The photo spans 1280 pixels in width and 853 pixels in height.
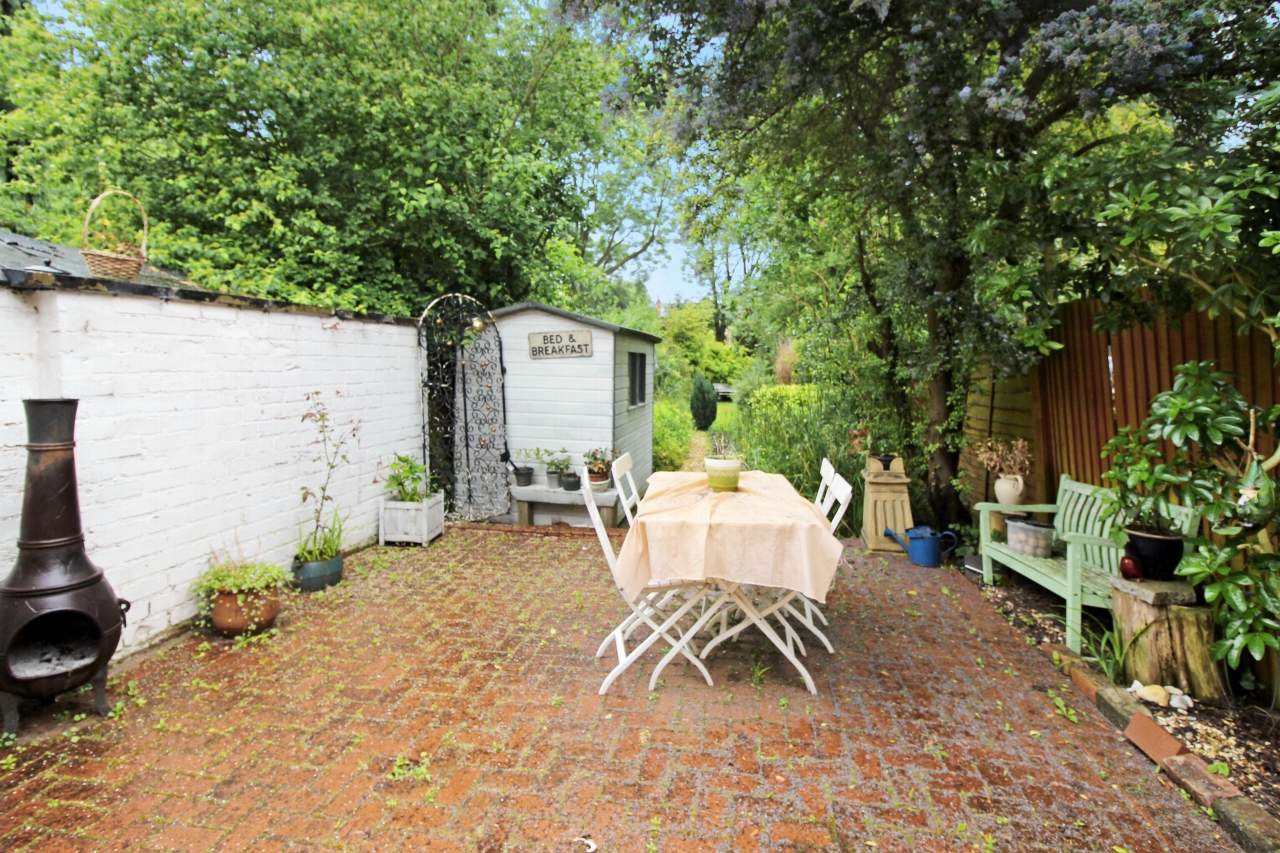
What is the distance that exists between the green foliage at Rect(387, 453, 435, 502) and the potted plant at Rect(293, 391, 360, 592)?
0.54 meters

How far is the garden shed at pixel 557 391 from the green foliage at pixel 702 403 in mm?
9803

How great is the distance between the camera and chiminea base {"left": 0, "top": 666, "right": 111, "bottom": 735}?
2.38 m

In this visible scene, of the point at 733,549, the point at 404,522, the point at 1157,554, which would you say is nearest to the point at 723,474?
the point at 733,549

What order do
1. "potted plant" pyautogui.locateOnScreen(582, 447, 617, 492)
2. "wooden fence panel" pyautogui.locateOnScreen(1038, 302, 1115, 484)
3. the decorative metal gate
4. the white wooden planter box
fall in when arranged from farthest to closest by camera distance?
the decorative metal gate < "potted plant" pyautogui.locateOnScreen(582, 447, 617, 492) < the white wooden planter box < "wooden fence panel" pyautogui.locateOnScreen(1038, 302, 1115, 484)

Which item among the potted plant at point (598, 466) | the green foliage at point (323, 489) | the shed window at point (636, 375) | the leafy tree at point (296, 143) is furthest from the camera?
the shed window at point (636, 375)

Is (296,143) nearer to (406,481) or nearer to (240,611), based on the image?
(406,481)

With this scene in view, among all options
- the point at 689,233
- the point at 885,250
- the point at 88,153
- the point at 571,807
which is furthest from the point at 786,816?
the point at 88,153

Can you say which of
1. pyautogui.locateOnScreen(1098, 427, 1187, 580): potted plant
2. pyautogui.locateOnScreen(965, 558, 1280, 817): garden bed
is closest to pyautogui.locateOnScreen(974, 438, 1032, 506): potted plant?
pyautogui.locateOnScreen(1098, 427, 1187, 580): potted plant

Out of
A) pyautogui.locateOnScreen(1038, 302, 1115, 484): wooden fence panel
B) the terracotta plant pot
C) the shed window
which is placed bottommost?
the terracotta plant pot

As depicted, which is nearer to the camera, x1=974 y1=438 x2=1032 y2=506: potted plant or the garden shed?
x1=974 y1=438 x2=1032 y2=506: potted plant

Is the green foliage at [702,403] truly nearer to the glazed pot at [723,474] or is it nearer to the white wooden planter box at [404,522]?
the white wooden planter box at [404,522]

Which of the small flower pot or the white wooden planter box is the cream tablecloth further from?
the white wooden planter box

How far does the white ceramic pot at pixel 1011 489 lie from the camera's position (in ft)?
13.5

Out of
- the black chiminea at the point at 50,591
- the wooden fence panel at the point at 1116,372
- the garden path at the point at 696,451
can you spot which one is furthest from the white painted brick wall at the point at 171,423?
the garden path at the point at 696,451
